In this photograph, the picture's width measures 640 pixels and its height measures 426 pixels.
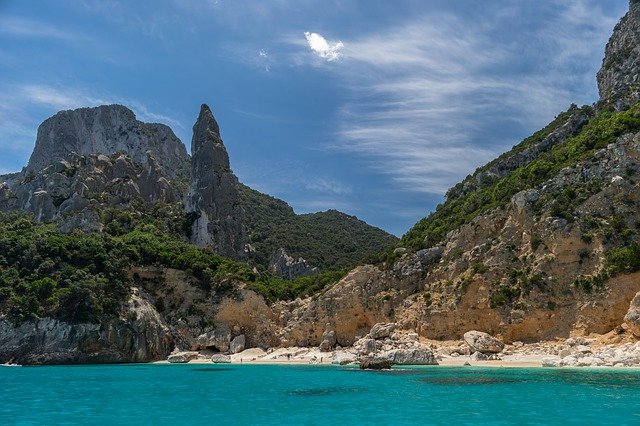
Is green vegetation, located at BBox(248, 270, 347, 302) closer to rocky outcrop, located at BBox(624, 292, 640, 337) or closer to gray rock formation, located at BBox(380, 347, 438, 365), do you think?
gray rock formation, located at BBox(380, 347, 438, 365)

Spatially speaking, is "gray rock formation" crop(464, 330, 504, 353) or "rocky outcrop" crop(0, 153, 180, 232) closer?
"gray rock formation" crop(464, 330, 504, 353)

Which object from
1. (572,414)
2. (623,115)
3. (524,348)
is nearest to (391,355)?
(524,348)

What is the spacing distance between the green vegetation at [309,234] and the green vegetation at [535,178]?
21133 millimetres

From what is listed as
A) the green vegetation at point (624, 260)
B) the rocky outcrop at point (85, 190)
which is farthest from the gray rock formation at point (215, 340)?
the green vegetation at point (624, 260)

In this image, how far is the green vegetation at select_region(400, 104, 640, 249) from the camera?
5119cm

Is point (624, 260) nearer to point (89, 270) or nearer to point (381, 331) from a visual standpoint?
point (381, 331)

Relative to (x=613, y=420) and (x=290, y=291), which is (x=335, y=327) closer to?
(x=290, y=291)

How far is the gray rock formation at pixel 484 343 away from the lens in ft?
146

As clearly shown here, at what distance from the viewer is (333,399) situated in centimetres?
2223

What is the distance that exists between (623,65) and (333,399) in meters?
68.3

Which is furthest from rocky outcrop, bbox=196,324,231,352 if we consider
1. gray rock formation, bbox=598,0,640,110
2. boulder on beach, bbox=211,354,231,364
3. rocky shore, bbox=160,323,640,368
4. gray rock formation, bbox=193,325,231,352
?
gray rock formation, bbox=598,0,640,110

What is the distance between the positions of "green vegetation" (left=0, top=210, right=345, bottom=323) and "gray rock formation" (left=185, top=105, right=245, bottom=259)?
8.04 m

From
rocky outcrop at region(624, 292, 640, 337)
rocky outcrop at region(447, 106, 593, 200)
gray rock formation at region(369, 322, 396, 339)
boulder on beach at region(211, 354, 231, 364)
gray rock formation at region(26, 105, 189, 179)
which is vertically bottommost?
boulder on beach at region(211, 354, 231, 364)

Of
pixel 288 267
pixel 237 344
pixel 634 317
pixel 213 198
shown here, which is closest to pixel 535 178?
pixel 634 317
